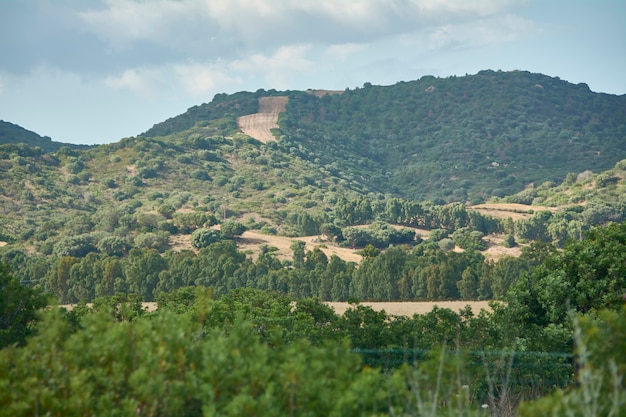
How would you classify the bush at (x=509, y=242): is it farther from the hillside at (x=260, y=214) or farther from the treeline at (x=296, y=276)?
the treeline at (x=296, y=276)

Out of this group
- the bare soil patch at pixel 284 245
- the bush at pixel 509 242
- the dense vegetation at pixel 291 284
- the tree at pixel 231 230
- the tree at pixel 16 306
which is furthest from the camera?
the tree at pixel 231 230

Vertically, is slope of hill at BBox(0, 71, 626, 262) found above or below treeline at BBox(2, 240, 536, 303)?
above

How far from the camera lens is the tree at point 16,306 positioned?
2203cm

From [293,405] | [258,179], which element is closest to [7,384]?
[293,405]

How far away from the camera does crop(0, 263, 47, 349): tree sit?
22031mm

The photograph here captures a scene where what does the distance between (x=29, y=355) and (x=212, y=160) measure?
154415 millimetres

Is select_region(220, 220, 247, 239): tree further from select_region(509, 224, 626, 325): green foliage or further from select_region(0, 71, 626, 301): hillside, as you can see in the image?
select_region(509, 224, 626, 325): green foliage

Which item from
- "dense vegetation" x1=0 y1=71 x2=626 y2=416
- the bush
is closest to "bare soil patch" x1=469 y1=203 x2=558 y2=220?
"dense vegetation" x1=0 y1=71 x2=626 y2=416

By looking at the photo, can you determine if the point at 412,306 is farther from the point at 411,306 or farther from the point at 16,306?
the point at 16,306

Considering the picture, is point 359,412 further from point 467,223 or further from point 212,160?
point 212,160

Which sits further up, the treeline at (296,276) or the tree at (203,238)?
the tree at (203,238)

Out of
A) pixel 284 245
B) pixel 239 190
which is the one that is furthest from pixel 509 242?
pixel 239 190

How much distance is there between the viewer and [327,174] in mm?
176875

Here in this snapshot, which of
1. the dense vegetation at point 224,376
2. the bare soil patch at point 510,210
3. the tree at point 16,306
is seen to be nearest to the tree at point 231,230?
the bare soil patch at point 510,210
